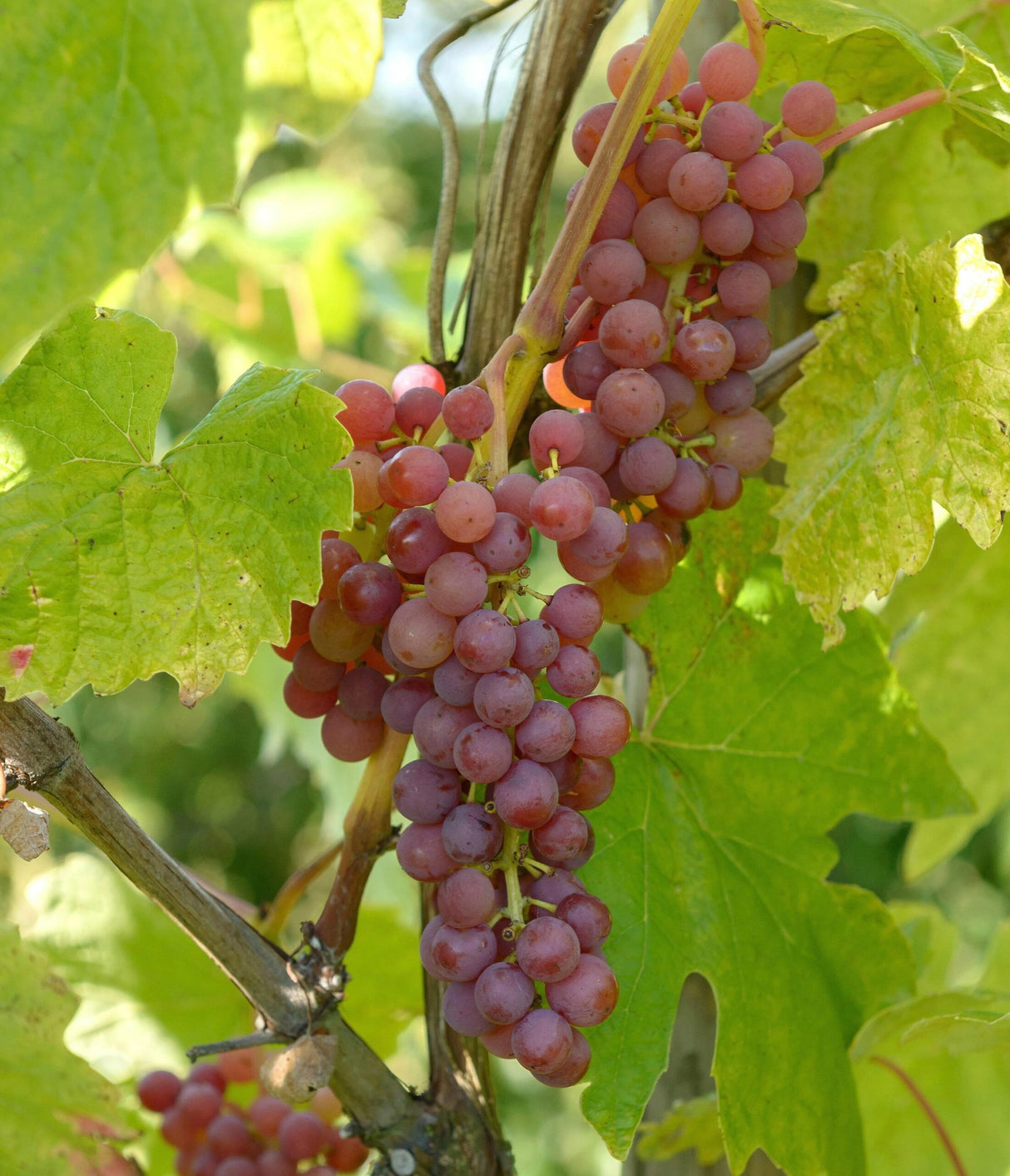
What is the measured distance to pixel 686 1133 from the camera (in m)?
0.66

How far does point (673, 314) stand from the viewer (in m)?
0.47

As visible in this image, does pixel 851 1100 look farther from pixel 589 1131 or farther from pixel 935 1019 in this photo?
pixel 589 1131

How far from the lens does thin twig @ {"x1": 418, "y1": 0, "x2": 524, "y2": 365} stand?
1.95ft

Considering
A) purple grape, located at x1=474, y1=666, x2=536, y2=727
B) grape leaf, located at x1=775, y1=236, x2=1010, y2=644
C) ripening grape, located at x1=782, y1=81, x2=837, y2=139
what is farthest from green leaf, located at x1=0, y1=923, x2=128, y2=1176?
ripening grape, located at x1=782, y1=81, x2=837, y2=139

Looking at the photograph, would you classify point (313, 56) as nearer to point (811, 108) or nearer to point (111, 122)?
point (111, 122)

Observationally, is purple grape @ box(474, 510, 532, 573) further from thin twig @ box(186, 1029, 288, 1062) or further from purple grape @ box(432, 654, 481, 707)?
thin twig @ box(186, 1029, 288, 1062)

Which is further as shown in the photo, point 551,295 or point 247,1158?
point 247,1158

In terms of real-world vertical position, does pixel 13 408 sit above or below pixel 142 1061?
above

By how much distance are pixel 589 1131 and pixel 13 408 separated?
10.5ft

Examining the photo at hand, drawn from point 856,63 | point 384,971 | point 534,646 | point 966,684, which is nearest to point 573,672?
point 534,646

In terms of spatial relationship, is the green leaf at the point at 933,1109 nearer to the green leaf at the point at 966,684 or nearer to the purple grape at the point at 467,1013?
the green leaf at the point at 966,684

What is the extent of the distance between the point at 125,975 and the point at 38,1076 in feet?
0.66

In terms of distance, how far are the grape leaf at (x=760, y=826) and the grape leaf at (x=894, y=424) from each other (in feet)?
0.27

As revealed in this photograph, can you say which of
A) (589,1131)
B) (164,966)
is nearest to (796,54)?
(164,966)
